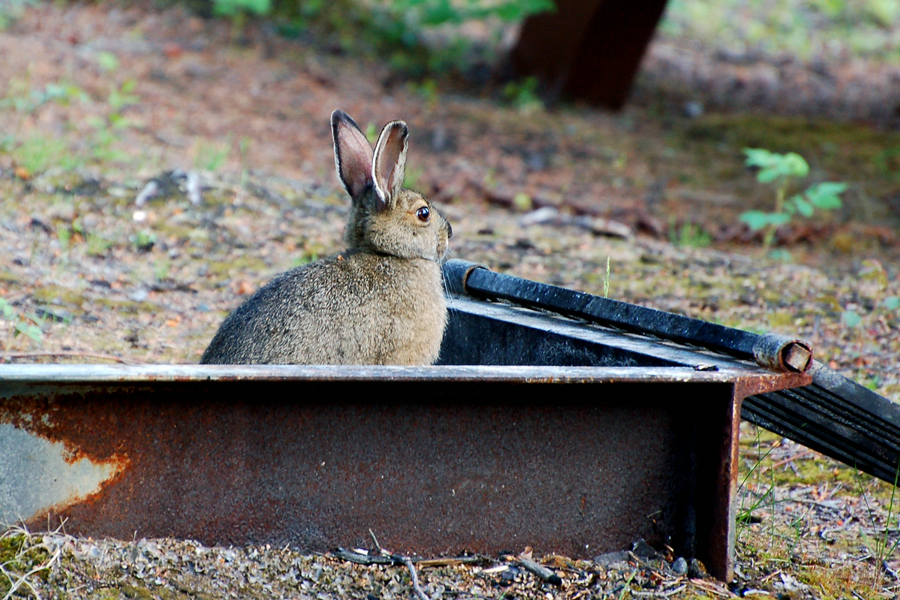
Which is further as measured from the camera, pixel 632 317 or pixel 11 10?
pixel 11 10

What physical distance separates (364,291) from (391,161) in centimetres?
67

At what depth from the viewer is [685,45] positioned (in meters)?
15.6

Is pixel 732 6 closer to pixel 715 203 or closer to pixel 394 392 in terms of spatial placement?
pixel 715 203

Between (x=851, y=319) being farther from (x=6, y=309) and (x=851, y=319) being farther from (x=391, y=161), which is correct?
(x=6, y=309)

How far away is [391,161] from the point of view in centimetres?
418

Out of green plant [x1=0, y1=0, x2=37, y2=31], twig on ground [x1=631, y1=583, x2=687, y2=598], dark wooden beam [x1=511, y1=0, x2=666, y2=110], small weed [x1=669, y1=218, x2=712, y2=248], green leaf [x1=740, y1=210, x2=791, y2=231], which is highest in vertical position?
dark wooden beam [x1=511, y1=0, x2=666, y2=110]

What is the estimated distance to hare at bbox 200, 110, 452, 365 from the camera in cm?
351

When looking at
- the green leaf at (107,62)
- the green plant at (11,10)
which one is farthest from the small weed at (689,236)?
the green plant at (11,10)

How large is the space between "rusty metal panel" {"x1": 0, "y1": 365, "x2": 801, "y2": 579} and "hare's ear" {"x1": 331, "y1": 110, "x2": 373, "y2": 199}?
1.53 meters

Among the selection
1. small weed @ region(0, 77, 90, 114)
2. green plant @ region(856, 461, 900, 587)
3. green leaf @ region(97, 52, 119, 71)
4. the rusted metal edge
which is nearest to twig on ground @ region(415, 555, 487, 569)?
the rusted metal edge

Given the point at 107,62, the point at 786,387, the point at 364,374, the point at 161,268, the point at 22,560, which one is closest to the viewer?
the point at 22,560

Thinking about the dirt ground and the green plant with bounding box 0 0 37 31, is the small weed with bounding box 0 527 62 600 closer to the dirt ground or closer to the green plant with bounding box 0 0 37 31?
the dirt ground

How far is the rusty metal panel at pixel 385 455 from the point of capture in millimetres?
2637

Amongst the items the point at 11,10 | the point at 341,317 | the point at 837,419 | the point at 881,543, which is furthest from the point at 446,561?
the point at 11,10
